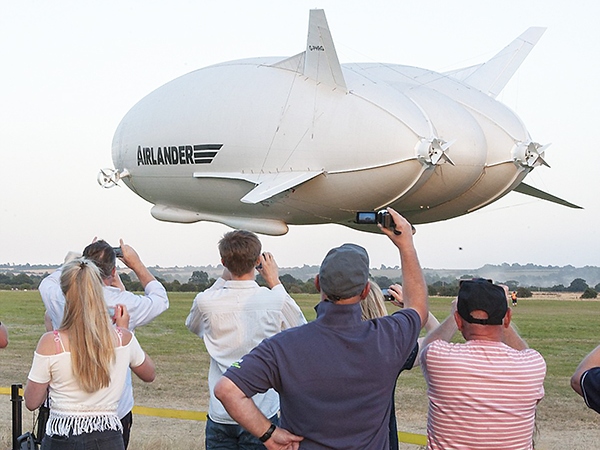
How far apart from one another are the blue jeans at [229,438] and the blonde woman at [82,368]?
807 millimetres

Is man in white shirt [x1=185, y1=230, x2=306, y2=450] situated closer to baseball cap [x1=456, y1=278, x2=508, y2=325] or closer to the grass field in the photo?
baseball cap [x1=456, y1=278, x2=508, y2=325]

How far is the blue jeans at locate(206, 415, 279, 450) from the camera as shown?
5.59m

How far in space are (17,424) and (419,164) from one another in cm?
1300

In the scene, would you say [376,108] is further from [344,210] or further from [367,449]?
[367,449]

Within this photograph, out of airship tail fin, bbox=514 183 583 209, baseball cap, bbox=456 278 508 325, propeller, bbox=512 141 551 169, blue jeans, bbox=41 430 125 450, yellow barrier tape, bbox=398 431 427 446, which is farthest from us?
airship tail fin, bbox=514 183 583 209

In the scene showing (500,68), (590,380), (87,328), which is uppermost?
(500,68)

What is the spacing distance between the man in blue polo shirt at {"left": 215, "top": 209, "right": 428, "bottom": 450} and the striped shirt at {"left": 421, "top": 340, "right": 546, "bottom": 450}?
1.27ft

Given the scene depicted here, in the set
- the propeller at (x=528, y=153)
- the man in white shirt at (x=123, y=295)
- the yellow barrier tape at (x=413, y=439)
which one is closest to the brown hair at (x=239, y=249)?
the man in white shirt at (x=123, y=295)

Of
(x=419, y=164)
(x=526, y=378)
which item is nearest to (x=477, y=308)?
(x=526, y=378)

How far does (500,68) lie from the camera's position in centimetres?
2762

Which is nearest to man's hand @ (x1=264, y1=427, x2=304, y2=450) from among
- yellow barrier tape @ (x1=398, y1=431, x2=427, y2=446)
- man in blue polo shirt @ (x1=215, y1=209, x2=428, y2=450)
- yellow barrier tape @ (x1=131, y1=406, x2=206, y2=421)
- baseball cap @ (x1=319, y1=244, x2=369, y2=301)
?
man in blue polo shirt @ (x1=215, y1=209, x2=428, y2=450)

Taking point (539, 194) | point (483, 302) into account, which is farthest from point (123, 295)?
point (539, 194)

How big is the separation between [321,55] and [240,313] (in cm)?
1484

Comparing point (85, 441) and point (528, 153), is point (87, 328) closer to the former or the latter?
point (85, 441)
